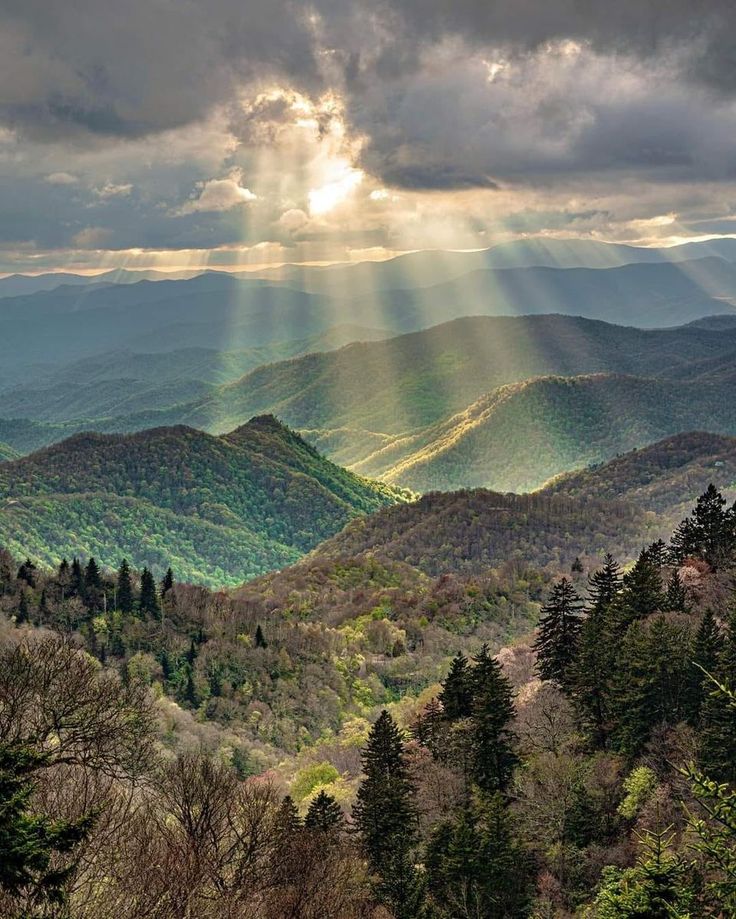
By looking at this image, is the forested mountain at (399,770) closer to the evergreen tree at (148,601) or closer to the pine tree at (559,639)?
the pine tree at (559,639)

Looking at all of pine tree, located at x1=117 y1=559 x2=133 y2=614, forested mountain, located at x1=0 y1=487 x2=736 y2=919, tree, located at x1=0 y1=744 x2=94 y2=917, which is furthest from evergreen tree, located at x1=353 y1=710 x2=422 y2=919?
pine tree, located at x1=117 y1=559 x2=133 y2=614

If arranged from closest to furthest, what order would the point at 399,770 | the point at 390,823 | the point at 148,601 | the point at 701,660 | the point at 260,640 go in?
1. the point at 701,660
2. the point at 390,823
3. the point at 399,770
4. the point at 148,601
5. the point at 260,640

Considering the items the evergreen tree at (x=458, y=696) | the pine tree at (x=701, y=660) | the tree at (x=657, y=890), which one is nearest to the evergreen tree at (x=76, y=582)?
the evergreen tree at (x=458, y=696)

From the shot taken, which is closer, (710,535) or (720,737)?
(720,737)

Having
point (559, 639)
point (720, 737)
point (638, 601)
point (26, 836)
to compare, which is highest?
point (26, 836)

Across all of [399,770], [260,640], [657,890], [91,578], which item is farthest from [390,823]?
[91,578]

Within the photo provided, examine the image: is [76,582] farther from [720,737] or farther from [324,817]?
[720,737]

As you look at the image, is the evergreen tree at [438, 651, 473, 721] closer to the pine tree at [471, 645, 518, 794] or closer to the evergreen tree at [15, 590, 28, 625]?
the pine tree at [471, 645, 518, 794]
